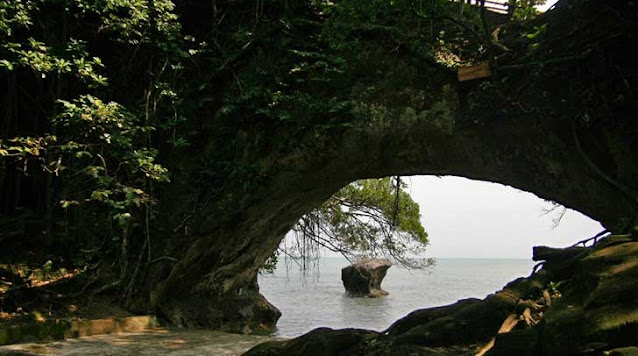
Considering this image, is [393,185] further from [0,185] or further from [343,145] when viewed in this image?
[0,185]

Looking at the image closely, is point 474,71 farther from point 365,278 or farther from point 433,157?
point 365,278

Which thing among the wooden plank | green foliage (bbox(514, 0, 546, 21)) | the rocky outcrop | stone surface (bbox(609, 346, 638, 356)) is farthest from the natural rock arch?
stone surface (bbox(609, 346, 638, 356))

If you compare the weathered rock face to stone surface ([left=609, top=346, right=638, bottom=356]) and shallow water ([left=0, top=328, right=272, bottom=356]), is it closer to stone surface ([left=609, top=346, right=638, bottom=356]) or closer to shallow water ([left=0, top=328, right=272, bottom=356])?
shallow water ([left=0, top=328, right=272, bottom=356])

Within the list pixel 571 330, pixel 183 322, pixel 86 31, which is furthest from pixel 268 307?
pixel 571 330

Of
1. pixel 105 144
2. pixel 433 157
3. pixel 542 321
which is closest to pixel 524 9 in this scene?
pixel 433 157

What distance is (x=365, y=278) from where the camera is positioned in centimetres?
2225

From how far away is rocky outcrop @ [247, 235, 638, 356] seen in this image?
7.66ft

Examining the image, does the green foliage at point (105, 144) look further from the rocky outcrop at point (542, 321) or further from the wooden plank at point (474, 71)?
the wooden plank at point (474, 71)

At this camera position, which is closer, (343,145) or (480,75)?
(480,75)

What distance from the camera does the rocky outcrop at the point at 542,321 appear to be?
233 centimetres

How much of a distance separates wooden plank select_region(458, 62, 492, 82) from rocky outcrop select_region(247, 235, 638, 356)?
8.53 ft

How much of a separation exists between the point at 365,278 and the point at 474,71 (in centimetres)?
1756

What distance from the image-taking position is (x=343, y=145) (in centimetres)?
636

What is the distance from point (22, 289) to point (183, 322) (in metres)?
2.23
